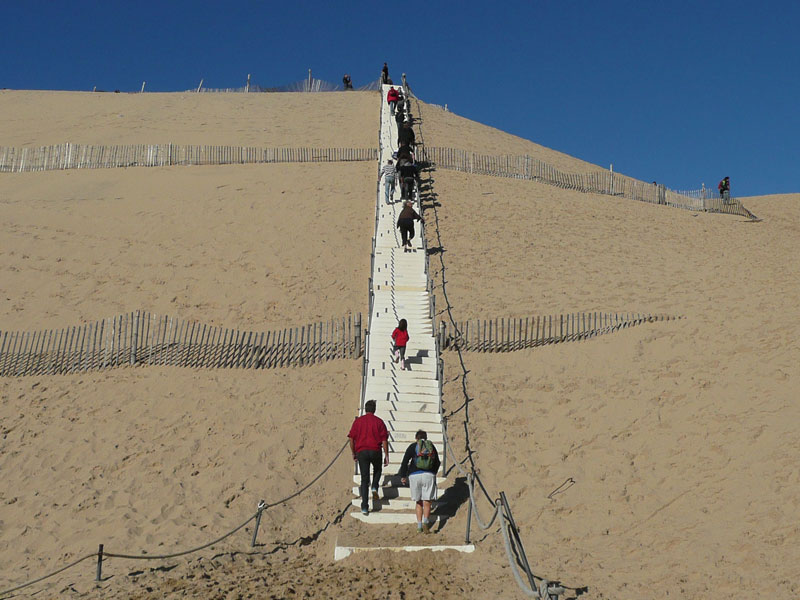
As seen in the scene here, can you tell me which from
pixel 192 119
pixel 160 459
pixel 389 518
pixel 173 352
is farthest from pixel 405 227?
pixel 192 119

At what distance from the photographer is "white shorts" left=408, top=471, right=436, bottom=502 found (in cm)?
821

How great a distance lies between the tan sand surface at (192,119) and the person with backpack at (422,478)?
80.1 feet

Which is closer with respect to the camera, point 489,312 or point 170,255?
point 489,312

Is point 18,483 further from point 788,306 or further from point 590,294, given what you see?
point 788,306

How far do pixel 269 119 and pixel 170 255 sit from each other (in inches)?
822

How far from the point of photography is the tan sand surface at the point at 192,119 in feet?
113

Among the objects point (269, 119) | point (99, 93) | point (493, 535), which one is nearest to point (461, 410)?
point (493, 535)

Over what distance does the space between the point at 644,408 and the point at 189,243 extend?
14.3m

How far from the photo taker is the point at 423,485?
324 inches

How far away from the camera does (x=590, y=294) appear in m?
16.9

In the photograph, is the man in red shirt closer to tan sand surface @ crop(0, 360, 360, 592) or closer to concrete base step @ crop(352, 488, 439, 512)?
concrete base step @ crop(352, 488, 439, 512)

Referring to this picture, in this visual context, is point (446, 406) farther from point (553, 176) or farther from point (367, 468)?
point (553, 176)

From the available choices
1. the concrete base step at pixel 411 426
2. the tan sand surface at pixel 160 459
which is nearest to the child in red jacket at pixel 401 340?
the tan sand surface at pixel 160 459

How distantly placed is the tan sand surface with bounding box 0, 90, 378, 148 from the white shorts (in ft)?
80.7
